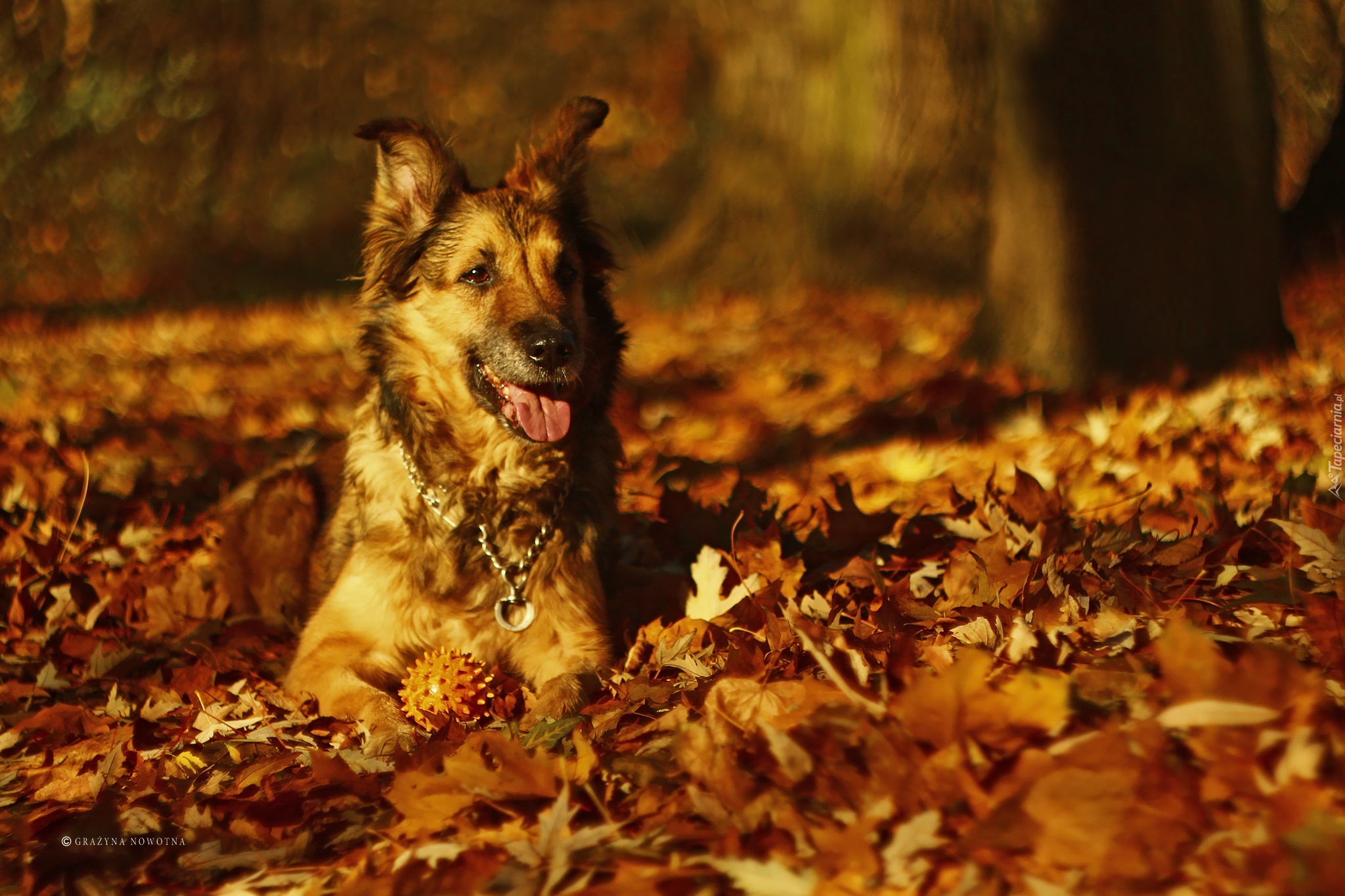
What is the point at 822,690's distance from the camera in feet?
9.12

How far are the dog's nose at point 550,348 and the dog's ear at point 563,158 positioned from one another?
85 cm

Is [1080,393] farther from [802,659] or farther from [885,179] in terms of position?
[885,179]

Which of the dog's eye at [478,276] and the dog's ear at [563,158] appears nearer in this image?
the dog's eye at [478,276]

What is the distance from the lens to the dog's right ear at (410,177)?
14.1ft

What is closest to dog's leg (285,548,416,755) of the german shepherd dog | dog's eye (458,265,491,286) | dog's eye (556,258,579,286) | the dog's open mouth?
the german shepherd dog

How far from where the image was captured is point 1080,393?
697cm

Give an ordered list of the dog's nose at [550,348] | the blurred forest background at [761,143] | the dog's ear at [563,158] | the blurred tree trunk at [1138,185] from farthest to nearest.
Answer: the blurred forest background at [761,143]
the blurred tree trunk at [1138,185]
the dog's ear at [563,158]
the dog's nose at [550,348]

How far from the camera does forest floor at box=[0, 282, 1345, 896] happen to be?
223cm

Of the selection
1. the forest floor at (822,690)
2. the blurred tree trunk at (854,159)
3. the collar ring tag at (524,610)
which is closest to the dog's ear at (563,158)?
the forest floor at (822,690)

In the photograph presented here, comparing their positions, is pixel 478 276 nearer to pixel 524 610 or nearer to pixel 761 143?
pixel 524 610

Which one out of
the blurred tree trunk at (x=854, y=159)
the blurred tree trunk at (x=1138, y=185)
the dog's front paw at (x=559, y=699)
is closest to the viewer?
the dog's front paw at (x=559, y=699)

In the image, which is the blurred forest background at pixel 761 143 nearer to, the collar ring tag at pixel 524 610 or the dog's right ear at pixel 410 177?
the dog's right ear at pixel 410 177

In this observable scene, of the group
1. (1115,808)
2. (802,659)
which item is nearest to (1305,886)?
(1115,808)

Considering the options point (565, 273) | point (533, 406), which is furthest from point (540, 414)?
point (565, 273)
